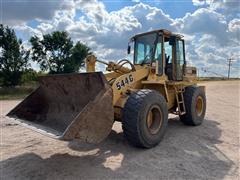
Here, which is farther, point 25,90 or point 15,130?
point 25,90

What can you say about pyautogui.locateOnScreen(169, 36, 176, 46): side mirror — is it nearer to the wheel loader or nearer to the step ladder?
the wheel loader

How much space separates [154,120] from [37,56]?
82.8ft

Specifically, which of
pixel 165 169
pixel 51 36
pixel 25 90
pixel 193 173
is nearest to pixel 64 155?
pixel 165 169

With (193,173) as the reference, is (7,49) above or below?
above

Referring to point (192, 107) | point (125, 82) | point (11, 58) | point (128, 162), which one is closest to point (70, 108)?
point (125, 82)

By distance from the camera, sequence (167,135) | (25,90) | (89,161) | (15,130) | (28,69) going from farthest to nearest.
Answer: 1. (28,69)
2. (25,90)
3. (15,130)
4. (167,135)
5. (89,161)

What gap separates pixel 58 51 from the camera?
2939 cm

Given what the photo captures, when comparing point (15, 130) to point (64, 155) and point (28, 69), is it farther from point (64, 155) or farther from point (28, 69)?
point (28, 69)

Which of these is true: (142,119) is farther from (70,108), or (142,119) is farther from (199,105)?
(199,105)

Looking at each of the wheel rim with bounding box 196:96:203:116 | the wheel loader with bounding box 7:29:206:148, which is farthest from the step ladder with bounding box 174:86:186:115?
the wheel rim with bounding box 196:96:203:116

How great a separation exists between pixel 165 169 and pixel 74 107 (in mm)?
2138

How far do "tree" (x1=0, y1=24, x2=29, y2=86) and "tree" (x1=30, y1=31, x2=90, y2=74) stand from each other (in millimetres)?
2680

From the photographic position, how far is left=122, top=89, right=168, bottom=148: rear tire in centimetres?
497

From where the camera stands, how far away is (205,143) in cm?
585
